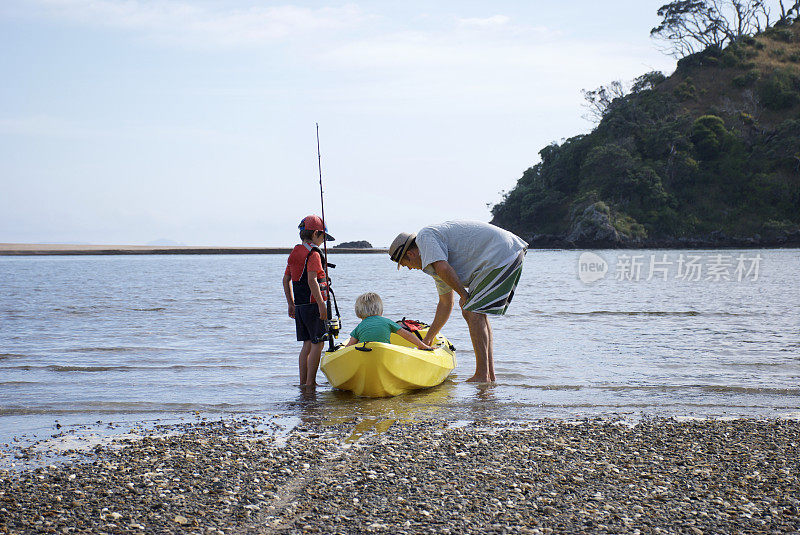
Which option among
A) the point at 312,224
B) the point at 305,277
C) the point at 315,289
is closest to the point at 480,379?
the point at 315,289

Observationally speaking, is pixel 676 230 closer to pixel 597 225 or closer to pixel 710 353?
pixel 597 225

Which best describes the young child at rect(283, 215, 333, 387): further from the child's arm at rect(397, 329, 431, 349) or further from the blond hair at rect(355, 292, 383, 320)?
the child's arm at rect(397, 329, 431, 349)

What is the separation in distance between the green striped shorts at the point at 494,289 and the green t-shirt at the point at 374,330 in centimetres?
99

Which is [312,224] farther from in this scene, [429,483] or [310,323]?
[429,483]

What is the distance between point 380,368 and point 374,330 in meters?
0.45

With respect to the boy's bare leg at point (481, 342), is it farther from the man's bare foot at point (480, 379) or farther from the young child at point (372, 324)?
the young child at point (372, 324)

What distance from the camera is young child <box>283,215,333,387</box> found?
8.10 m

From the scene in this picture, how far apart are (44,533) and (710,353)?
34.4 feet

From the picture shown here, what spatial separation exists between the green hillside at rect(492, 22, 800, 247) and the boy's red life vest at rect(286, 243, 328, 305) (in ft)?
269

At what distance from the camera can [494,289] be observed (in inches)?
312

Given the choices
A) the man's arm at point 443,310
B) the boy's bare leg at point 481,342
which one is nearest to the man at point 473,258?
the boy's bare leg at point 481,342

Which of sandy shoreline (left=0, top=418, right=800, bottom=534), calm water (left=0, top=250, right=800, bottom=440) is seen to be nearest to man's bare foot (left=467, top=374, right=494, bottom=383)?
calm water (left=0, top=250, right=800, bottom=440)

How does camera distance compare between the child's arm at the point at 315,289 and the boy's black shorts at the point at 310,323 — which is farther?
the boy's black shorts at the point at 310,323

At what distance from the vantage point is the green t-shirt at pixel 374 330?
8047mm
